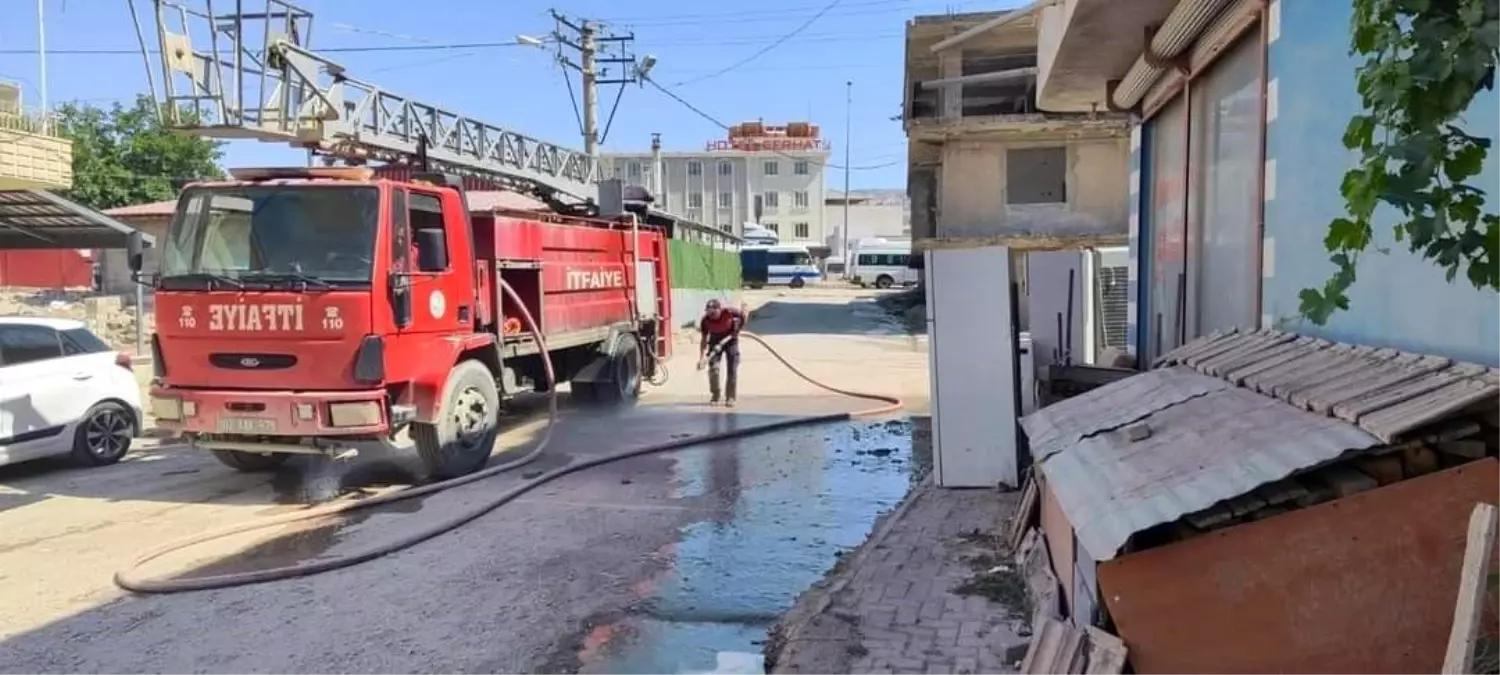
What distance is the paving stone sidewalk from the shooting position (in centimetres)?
456

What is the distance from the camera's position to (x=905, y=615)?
514 cm

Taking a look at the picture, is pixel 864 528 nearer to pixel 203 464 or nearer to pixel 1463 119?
pixel 1463 119

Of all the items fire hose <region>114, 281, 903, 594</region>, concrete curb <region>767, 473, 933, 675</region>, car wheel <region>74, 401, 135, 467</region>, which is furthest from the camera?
car wheel <region>74, 401, 135, 467</region>

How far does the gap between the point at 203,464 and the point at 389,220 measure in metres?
3.60

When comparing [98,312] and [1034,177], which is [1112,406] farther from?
[98,312]

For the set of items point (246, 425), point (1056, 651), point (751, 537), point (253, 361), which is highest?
point (253, 361)

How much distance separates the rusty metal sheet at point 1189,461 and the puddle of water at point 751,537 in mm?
1944

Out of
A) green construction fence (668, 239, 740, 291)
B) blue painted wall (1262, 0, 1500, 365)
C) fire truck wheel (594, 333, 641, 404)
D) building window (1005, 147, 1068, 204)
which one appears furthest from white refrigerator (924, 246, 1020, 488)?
green construction fence (668, 239, 740, 291)

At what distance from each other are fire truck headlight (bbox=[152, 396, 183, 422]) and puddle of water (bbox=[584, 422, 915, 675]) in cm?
386

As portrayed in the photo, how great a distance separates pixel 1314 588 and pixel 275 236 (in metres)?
7.47

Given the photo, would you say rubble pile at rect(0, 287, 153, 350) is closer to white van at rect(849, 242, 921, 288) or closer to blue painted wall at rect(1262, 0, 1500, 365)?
blue painted wall at rect(1262, 0, 1500, 365)

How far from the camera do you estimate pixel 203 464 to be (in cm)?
981

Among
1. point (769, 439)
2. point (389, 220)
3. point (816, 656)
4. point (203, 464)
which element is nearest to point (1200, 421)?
point (816, 656)

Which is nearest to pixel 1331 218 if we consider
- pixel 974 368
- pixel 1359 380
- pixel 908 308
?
pixel 1359 380
